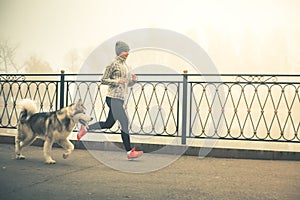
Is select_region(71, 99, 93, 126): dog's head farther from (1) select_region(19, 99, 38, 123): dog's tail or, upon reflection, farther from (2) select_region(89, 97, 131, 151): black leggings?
(1) select_region(19, 99, 38, 123): dog's tail

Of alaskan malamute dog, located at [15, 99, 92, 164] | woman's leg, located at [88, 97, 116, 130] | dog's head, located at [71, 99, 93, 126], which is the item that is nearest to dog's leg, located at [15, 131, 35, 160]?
alaskan malamute dog, located at [15, 99, 92, 164]

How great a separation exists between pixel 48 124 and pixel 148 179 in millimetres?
1715

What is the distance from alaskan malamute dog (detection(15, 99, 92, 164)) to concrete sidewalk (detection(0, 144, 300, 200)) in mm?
276

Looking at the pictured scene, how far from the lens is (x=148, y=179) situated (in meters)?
3.96

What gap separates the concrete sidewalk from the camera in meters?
3.19

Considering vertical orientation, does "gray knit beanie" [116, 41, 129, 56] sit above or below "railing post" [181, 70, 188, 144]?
above

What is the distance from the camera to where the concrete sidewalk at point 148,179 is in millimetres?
3186

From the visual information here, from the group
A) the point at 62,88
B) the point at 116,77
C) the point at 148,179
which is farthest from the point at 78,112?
the point at 62,88

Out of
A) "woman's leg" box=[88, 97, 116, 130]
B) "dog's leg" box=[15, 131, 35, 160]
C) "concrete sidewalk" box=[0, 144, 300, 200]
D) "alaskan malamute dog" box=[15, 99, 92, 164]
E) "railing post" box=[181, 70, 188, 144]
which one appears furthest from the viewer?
"railing post" box=[181, 70, 188, 144]

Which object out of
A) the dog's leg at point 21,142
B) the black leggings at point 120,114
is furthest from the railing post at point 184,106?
the dog's leg at point 21,142

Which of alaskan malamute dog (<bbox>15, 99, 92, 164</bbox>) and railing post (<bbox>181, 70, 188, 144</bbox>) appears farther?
railing post (<bbox>181, 70, 188, 144</bbox>)

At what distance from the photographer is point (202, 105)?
6.81 metres

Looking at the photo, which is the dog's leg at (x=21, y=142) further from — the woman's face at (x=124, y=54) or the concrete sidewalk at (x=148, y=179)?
the woman's face at (x=124, y=54)

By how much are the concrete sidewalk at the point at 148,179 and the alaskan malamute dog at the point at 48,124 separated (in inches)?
10.9
